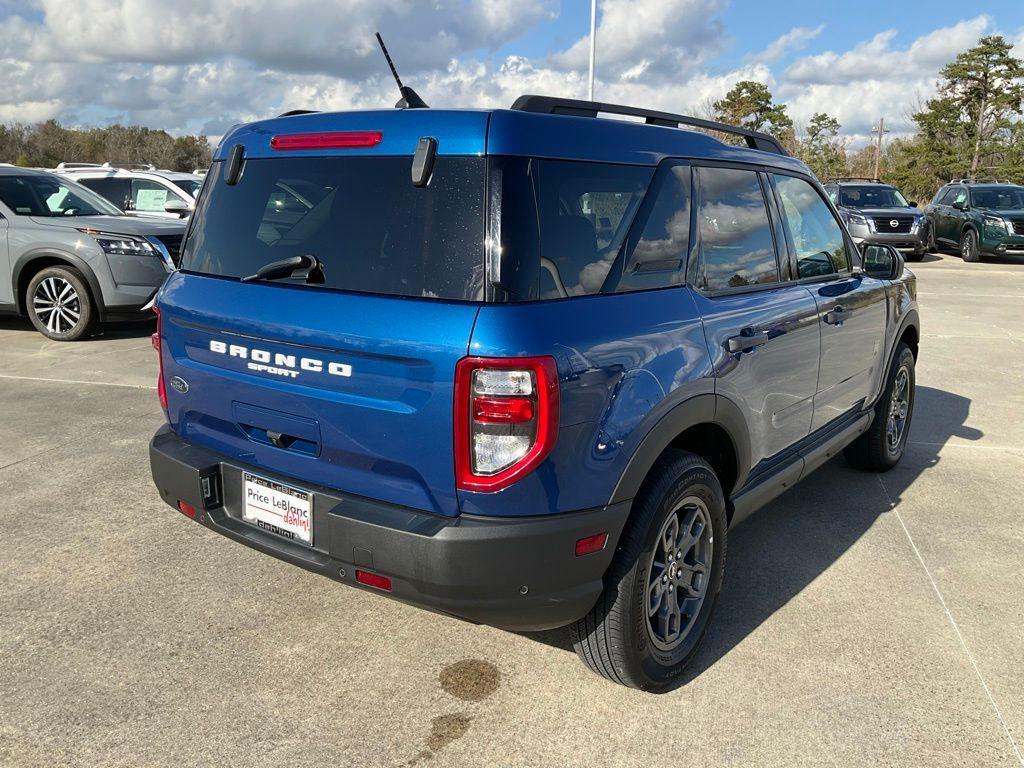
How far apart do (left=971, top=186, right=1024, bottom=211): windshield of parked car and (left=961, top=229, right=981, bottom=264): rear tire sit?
2.40 feet

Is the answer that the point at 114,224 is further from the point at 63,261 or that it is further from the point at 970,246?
the point at 970,246

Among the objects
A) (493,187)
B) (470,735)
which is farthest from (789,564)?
(493,187)

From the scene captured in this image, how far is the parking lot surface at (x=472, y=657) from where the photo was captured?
102 inches

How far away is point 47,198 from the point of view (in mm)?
9242

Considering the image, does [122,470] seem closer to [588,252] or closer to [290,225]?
[290,225]

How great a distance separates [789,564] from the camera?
152 inches

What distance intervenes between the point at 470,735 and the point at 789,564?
Result: 1877 millimetres

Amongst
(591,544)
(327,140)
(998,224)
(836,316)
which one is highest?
(327,140)

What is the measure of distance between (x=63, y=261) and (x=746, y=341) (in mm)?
7791

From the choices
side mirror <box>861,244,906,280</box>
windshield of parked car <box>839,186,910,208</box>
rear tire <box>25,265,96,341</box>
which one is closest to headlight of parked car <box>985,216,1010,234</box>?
windshield of parked car <box>839,186,910,208</box>

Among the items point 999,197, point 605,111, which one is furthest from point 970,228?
point 605,111

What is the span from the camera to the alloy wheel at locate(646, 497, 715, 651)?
2.85 m

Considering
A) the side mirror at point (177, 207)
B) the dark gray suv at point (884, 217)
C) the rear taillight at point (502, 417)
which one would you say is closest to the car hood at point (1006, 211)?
the dark gray suv at point (884, 217)

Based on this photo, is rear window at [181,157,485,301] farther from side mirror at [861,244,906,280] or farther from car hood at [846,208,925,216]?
car hood at [846,208,925,216]
